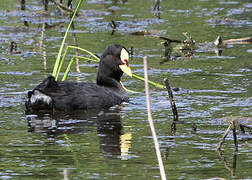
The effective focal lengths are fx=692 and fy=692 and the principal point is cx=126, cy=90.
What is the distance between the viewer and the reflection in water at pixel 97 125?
6832 millimetres

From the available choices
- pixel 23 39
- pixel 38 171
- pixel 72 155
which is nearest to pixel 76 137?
pixel 72 155

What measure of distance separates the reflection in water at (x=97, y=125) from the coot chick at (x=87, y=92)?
159 millimetres

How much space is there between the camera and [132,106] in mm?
9266

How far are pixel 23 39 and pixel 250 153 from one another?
28.2 feet

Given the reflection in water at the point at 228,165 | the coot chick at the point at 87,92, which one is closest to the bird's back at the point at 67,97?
the coot chick at the point at 87,92

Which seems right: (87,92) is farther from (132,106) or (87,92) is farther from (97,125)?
(97,125)

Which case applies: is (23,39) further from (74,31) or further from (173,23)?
(173,23)

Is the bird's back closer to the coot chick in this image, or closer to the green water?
the coot chick

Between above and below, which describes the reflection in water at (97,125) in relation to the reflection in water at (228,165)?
below

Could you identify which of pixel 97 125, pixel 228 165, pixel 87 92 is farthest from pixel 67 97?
pixel 228 165

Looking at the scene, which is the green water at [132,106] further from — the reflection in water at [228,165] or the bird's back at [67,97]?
the bird's back at [67,97]

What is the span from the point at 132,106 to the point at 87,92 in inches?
26.8

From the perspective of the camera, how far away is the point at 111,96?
9.35 meters

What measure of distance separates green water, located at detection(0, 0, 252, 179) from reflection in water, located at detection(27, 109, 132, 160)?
0.5 inches
